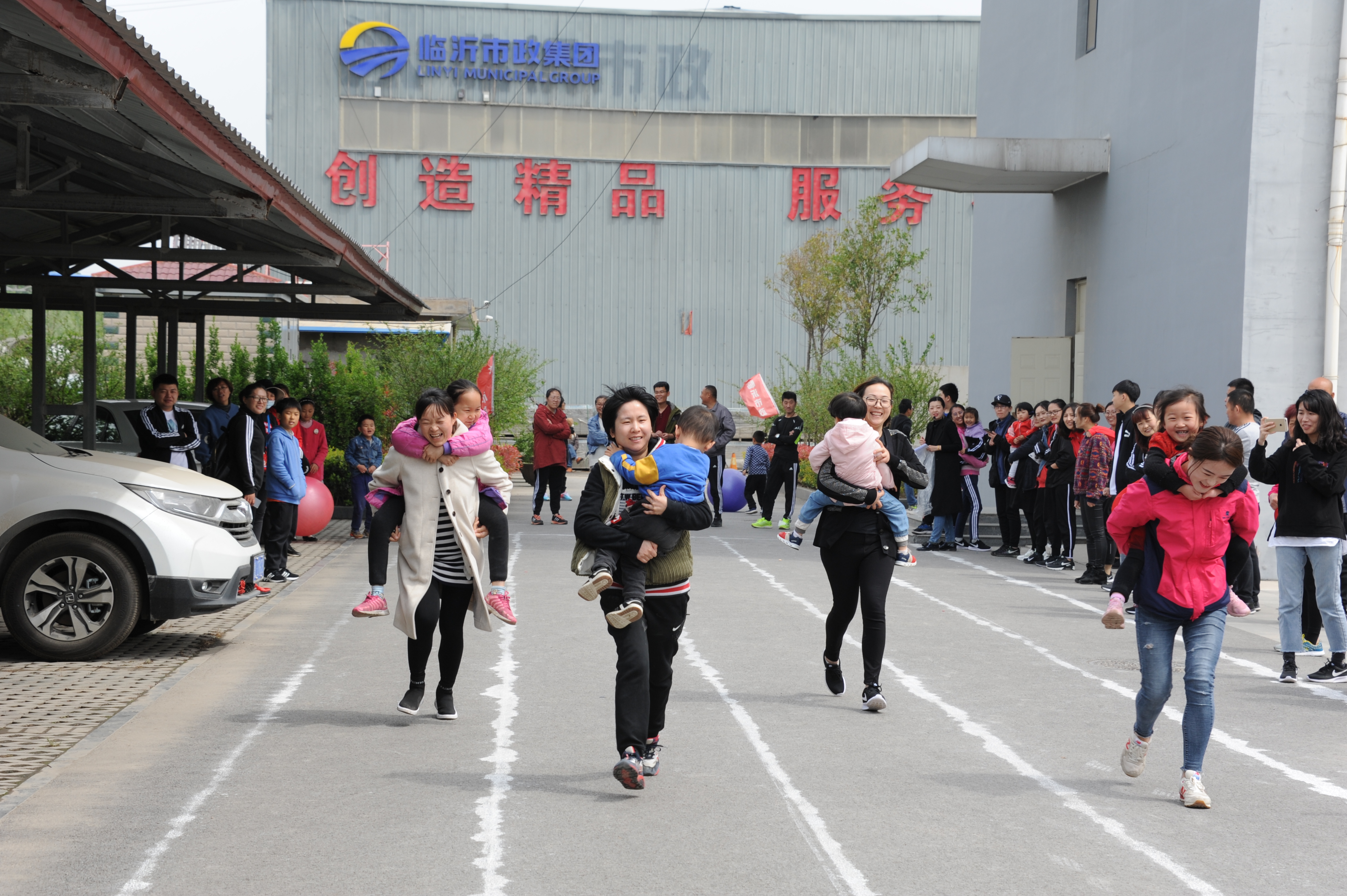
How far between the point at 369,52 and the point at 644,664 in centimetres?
3860

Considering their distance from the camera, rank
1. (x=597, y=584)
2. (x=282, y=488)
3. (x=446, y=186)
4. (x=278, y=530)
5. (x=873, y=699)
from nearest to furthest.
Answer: (x=597, y=584), (x=873, y=699), (x=282, y=488), (x=278, y=530), (x=446, y=186)

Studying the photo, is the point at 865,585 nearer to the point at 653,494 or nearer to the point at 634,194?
the point at 653,494

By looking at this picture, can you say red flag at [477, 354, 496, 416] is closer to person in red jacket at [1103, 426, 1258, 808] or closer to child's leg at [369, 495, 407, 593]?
child's leg at [369, 495, 407, 593]

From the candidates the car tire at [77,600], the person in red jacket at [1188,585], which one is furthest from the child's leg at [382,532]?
the person in red jacket at [1188,585]

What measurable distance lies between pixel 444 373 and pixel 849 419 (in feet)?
53.8

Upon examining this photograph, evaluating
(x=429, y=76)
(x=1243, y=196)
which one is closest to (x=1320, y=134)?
(x=1243, y=196)

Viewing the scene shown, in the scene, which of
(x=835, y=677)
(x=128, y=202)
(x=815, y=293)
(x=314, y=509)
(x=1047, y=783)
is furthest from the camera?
(x=815, y=293)

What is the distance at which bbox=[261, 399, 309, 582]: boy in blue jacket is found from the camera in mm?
12688

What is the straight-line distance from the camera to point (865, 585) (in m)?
7.93

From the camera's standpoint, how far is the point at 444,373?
23.8 m

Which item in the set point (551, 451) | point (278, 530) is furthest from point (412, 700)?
point (551, 451)

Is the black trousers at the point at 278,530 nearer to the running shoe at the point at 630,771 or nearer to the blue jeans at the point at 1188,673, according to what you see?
the running shoe at the point at 630,771

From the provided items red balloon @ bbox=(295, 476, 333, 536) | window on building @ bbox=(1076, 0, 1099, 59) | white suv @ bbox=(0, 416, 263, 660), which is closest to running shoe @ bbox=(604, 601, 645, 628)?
white suv @ bbox=(0, 416, 263, 660)

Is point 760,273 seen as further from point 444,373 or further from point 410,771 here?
point 410,771
